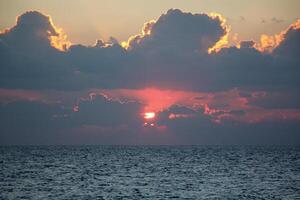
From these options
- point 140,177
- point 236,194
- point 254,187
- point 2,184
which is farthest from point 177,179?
point 2,184

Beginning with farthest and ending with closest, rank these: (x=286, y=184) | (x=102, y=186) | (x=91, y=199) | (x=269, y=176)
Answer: (x=269, y=176), (x=286, y=184), (x=102, y=186), (x=91, y=199)

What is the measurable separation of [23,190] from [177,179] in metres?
30.3

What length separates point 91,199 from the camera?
65.7 metres

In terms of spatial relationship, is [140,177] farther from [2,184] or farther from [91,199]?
Answer: [91,199]

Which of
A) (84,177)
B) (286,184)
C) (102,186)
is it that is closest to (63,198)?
(102,186)

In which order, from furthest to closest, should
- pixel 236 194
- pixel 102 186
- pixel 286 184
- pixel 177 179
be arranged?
pixel 177 179 < pixel 286 184 < pixel 102 186 < pixel 236 194

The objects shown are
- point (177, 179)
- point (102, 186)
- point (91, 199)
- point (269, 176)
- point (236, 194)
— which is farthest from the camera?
point (269, 176)

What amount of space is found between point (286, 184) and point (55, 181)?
3752cm

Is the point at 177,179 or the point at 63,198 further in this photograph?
the point at 177,179

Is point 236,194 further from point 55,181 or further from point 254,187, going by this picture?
point 55,181

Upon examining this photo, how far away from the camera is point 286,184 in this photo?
283 ft

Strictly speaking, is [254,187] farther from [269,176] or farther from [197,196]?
[269,176]

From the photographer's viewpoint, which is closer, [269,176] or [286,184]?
[286,184]

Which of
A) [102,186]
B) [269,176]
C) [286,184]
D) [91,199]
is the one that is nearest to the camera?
[91,199]
